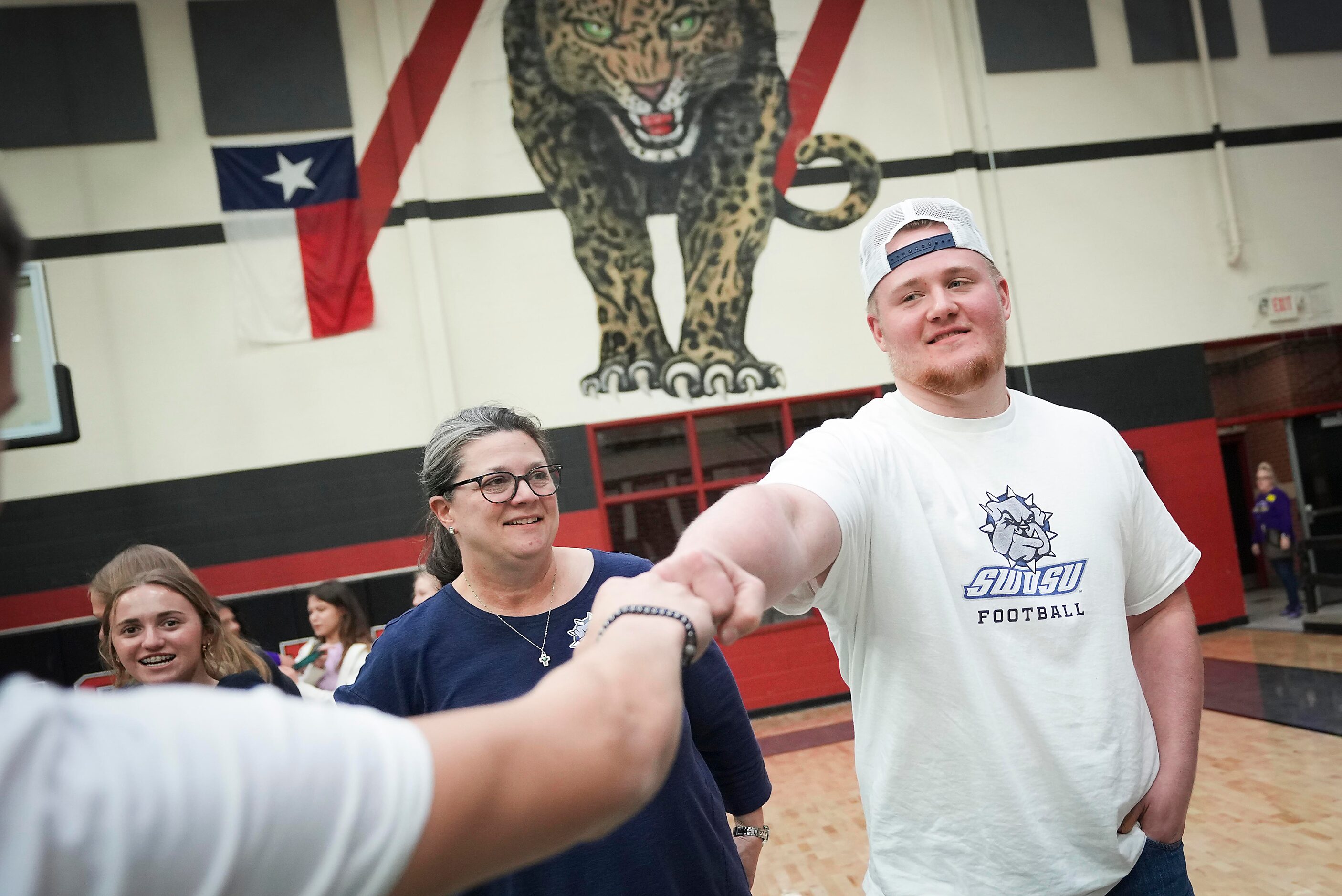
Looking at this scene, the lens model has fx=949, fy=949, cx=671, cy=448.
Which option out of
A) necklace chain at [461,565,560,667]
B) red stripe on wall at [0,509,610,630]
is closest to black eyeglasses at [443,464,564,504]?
necklace chain at [461,565,560,667]

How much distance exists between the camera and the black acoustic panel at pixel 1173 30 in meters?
9.54

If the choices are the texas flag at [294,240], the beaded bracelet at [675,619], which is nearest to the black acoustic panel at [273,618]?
the texas flag at [294,240]

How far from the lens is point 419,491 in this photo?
8031 mm

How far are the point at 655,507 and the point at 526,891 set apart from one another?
6.94 meters

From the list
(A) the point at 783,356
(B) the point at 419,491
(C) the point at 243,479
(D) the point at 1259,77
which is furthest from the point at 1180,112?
(C) the point at 243,479

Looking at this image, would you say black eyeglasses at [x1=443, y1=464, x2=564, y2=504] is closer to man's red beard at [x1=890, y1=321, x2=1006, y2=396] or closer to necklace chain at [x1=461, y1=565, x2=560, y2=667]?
necklace chain at [x1=461, y1=565, x2=560, y2=667]

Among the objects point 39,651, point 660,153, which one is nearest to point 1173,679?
point 660,153

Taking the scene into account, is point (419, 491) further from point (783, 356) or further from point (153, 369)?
point (783, 356)

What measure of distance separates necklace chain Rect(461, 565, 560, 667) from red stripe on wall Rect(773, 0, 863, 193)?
7635 millimetres

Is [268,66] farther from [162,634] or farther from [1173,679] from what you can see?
[1173,679]

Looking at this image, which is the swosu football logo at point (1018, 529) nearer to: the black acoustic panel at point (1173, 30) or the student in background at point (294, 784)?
the student in background at point (294, 784)

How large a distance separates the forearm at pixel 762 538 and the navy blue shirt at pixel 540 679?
0.67m

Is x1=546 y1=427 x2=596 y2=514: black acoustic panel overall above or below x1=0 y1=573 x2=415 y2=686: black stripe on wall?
above

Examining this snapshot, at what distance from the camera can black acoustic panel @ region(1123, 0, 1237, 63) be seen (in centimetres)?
954
